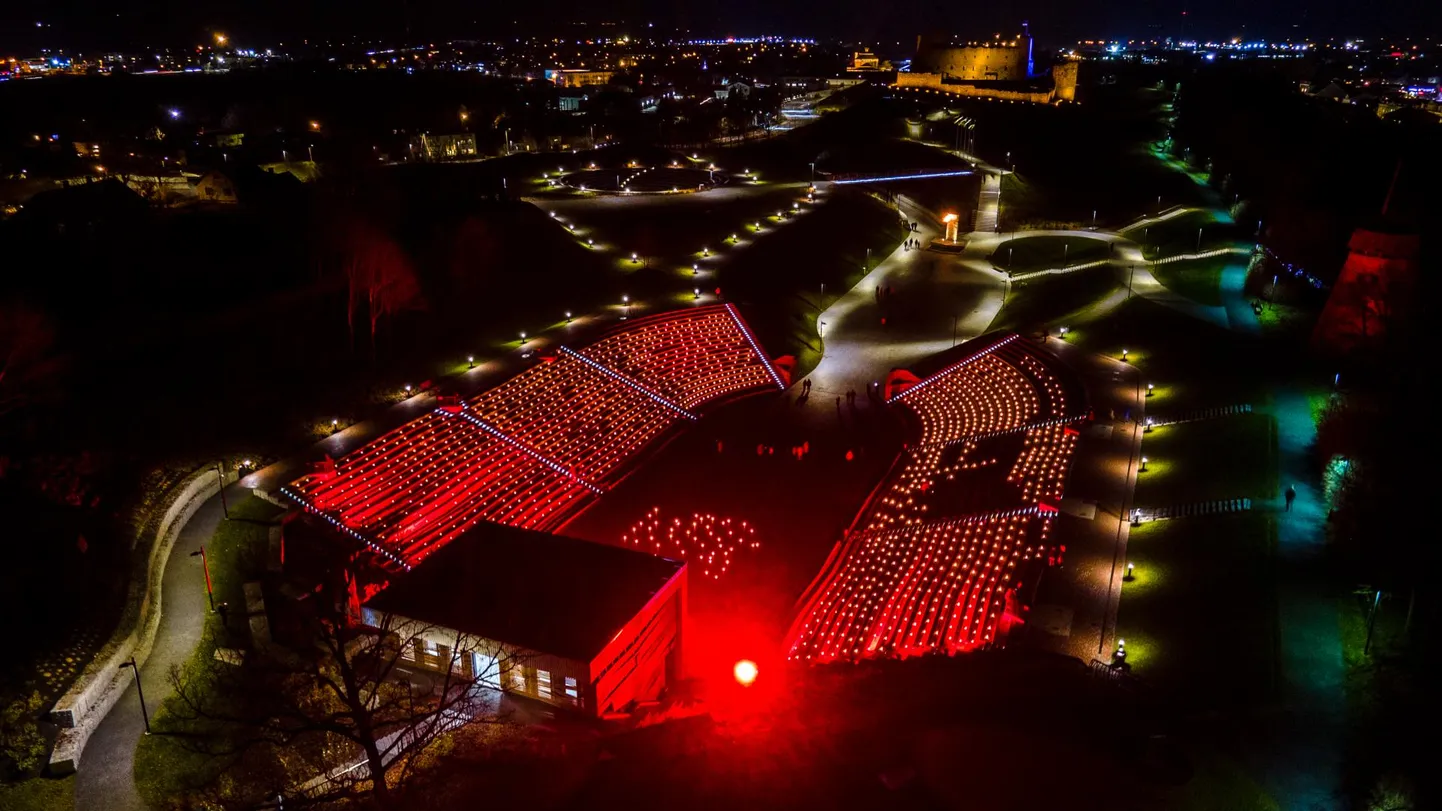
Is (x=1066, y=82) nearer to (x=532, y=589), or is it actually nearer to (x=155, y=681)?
(x=532, y=589)

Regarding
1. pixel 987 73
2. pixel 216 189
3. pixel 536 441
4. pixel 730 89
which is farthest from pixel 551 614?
pixel 730 89

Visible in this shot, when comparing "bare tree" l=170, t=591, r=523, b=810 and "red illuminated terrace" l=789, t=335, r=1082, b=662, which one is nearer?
"bare tree" l=170, t=591, r=523, b=810

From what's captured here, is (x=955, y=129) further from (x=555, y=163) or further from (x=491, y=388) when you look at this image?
(x=491, y=388)

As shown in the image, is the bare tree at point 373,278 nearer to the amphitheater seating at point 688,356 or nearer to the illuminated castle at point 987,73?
the amphitheater seating at point 688,356

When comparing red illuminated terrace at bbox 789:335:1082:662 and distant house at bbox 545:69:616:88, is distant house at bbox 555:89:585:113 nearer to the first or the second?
distant house at bbox 545:69:616:88

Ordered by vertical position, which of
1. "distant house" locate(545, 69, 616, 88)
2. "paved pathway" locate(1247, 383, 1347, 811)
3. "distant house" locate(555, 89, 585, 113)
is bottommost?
"paved pathway" locate(1247, 383, 1347, 811)

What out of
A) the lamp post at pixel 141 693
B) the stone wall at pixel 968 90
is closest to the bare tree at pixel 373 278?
the lamp post at pixel 141 693

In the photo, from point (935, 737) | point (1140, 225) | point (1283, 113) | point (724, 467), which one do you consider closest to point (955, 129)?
point (1283, 113)

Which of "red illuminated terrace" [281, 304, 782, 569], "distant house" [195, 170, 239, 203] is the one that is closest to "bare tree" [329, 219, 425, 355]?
"red illuminated terrace" [281, 304, 782, 569]
